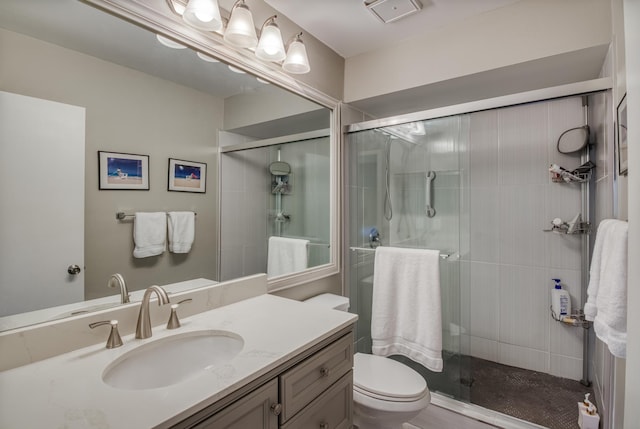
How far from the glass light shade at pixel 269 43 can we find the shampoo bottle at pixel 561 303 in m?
2.36

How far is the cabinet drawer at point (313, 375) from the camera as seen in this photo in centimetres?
95

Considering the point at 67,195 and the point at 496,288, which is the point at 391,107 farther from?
the point at 67,195

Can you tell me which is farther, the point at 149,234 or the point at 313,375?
the point at 149,234

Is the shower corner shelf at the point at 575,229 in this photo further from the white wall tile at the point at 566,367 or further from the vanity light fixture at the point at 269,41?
the vanity light fixture at the point at 269,41

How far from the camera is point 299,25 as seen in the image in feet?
6.15

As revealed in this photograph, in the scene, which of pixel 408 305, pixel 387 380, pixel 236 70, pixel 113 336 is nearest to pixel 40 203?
pixel 113 336

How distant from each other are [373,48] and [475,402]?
2435 millimetres

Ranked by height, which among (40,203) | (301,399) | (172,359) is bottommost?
(301,399)

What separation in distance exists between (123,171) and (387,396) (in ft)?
4.85

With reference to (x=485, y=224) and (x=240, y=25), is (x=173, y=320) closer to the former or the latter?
(x=240, y=25)

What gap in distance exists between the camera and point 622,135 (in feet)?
3.97

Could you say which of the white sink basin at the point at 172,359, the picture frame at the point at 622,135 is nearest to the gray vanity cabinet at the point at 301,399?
the white sink basin at the point at 172,359

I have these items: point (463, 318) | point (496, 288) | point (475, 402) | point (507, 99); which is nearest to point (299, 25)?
point (507, 99)

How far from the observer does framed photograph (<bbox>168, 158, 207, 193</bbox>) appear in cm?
130
